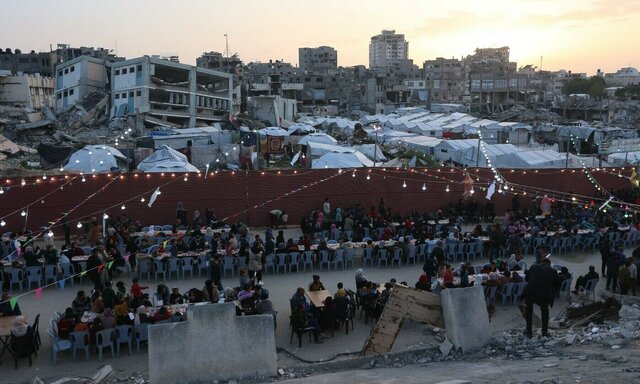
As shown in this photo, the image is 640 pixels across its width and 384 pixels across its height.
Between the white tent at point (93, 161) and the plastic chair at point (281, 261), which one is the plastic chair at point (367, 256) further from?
the white tent at point (93, 161)

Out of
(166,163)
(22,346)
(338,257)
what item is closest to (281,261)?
(338,257)

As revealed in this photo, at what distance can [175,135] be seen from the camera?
34125 mm

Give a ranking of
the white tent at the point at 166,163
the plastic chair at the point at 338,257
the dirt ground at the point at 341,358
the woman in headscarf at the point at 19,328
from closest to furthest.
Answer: the dirt ground at the point at 341,358
the woman in headscarf at the point at 19,328
the plastic chair at the point at 338,257
the white tent at the point at 166,163

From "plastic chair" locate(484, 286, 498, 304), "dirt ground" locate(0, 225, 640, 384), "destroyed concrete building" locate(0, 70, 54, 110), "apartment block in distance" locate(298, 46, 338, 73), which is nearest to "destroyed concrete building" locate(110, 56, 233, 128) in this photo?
"destroyed concrete building" locate(0, 70, 54, 110)

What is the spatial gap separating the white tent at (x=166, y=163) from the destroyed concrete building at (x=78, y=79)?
25.3 m

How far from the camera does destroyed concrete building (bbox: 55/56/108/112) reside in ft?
156

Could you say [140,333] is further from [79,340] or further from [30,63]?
[30,63]

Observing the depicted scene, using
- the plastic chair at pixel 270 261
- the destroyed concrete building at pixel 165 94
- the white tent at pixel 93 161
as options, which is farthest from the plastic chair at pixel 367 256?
the destroyed concrete building at pixel 165 94

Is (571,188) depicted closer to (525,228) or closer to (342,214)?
(525,228)

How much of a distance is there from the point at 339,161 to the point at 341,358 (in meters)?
14.5

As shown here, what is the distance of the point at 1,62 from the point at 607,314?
82654 millimetres

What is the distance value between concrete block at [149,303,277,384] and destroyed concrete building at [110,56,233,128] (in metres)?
35.2

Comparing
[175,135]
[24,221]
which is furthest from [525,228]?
[175,135]

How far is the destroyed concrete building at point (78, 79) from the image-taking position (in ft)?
156
